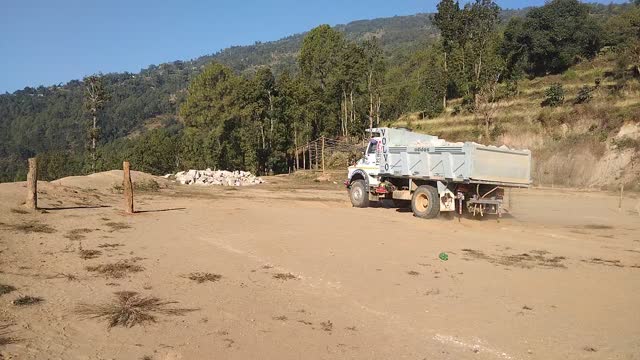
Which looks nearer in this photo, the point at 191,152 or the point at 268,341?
the point at 268,341

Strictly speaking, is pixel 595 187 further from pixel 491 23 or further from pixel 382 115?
pixel 382 115

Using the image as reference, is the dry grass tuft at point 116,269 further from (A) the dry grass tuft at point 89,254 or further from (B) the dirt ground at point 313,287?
(A) the dry grass tuft at point 89,254

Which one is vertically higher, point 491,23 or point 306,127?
point 491,23

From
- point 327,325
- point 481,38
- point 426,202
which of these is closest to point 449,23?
point 481,38

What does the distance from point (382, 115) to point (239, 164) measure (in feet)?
80.2

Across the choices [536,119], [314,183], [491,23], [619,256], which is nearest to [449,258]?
[619,256]

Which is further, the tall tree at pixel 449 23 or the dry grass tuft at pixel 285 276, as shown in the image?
the tall tree at pixel 449 23

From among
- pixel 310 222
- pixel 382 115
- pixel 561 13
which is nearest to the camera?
pixel 310 222

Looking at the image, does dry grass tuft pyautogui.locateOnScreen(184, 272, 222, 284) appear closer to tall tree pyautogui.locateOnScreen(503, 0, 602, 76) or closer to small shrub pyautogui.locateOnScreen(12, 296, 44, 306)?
small shrub pyautogui.locateOnScreen(12, 296, 44, 306)

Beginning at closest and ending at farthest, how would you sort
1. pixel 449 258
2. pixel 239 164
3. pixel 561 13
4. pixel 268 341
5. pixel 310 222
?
pixel 268 341
pixel 449 258
pixel 310 222
pixel 239 164
pixel 561 13

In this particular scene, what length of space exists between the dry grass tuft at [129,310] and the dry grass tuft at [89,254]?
9.11 feet

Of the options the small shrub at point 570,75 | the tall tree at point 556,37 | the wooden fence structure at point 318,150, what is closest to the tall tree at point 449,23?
the tall tree at point 556,37

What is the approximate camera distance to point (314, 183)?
1473 inches

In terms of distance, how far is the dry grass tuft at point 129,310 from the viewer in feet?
22.0
